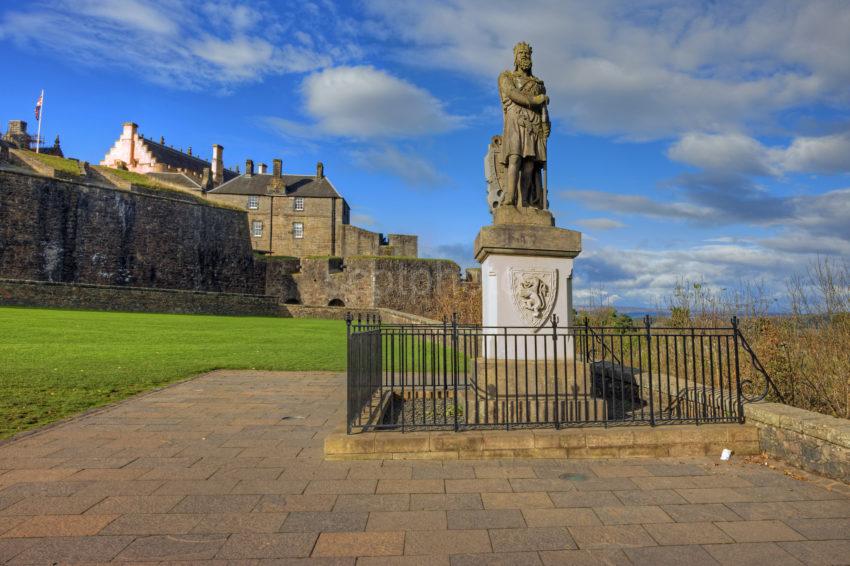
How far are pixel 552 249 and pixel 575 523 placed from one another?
140 inches

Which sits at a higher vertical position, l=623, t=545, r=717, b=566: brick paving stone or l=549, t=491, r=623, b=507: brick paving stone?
l=549, t=491, r=623, b=507: brick paving stone

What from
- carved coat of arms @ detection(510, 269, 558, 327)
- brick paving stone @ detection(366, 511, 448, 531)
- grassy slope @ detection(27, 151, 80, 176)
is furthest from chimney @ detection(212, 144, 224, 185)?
brick paving stone @ detection(366, 511, 448, 531)

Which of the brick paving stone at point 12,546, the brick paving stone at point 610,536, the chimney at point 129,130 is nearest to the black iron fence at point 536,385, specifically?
the brick paving stone at point 610,536

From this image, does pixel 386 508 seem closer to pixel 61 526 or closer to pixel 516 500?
pixel 516 500

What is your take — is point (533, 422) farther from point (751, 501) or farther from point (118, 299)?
point (118, 299)

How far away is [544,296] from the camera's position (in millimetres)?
6254

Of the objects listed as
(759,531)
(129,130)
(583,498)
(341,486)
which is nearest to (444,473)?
(341,486)

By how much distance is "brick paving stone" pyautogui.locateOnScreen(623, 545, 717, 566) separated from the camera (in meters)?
2.96

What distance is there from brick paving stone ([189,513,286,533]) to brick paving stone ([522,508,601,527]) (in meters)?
1.80

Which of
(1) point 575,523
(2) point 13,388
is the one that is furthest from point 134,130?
(1) point 575,523

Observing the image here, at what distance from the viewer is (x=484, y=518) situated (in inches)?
140

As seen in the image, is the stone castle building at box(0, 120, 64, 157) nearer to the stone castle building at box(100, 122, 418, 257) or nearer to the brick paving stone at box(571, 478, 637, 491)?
the stone castle building at box(100, 122, 418, 257)

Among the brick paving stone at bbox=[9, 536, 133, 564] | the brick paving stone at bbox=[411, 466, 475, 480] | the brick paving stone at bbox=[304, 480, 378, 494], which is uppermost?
the brick paving stone at bbox=[9, 536, 133, 564]

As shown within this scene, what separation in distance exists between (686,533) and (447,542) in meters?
1.64
